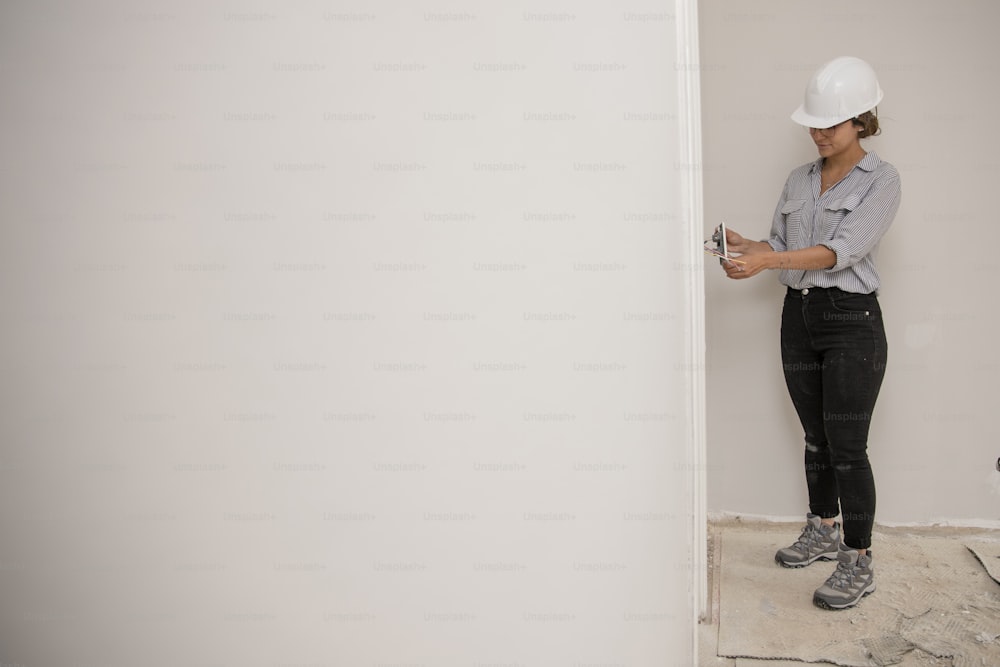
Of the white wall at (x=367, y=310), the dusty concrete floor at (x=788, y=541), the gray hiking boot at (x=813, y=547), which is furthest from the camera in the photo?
the gray hiking boot at (x=813, y=547)

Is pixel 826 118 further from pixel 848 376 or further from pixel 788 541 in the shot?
pixel 788 541

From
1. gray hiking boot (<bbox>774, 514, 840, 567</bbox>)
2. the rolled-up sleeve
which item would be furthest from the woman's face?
gray hiking boot (<bbox>774, 514, 840, 567</bbox>)

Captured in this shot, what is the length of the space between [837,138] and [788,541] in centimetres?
142

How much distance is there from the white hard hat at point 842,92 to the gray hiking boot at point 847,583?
1282 mm

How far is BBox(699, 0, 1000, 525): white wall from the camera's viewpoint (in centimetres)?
275

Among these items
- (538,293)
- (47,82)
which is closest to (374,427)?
(538,293)

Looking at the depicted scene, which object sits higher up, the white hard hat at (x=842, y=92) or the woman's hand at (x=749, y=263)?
the white hard hat at (x=842, y=92)

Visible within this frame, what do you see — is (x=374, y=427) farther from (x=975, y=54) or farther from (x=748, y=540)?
(x=975, y=54)

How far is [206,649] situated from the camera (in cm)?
179

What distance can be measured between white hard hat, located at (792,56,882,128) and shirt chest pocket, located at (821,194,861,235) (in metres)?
0.22

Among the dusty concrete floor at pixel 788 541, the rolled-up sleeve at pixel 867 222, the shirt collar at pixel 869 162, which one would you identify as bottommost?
the dusty concrete floor at pixel 788 541

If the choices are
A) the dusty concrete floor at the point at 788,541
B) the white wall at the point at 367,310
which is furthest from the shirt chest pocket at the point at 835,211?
the dusty concrete floor at the point at 788,541

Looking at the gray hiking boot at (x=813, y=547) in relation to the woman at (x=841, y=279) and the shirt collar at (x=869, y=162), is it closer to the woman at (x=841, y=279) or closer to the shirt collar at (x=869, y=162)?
the woman at (x=841, y=279)

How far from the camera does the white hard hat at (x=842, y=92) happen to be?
231cm
